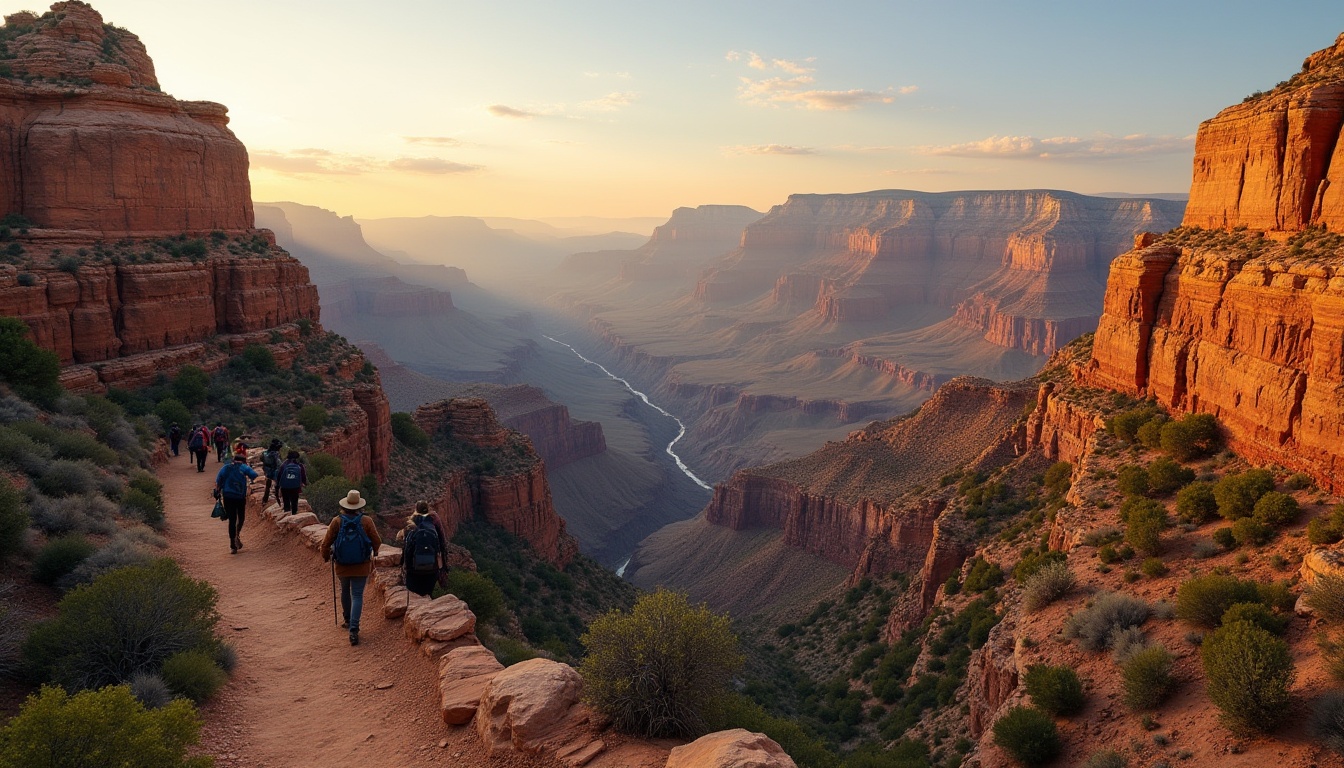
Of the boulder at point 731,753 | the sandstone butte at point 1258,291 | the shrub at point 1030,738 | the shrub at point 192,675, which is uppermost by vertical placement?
the sandstone butte at point 1258,291

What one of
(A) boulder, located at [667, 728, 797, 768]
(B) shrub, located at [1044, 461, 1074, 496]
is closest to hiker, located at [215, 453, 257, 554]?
(A) boulder, located at [667, 728, 797, 768]

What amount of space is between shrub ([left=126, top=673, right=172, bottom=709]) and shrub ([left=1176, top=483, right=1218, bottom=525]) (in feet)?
84.7

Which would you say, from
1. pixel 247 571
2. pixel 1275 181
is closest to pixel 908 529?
pixel 1275 181

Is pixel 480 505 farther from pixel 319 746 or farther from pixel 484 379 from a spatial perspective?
pixel 484 379

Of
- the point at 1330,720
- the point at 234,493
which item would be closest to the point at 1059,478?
the point at 1330,720

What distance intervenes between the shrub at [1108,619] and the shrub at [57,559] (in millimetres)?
22430

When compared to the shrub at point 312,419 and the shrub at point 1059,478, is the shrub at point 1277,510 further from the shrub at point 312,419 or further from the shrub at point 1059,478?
the shrub at point 312,419

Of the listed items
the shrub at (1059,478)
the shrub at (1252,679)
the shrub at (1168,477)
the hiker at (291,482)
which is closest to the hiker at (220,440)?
the hiker at (291,482)

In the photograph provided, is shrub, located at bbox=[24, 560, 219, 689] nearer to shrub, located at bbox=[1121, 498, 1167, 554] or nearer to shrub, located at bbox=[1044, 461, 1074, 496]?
shrub, located at bbox=[1121, 498, 1167, 554]

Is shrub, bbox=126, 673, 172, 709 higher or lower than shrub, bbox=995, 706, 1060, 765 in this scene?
higher

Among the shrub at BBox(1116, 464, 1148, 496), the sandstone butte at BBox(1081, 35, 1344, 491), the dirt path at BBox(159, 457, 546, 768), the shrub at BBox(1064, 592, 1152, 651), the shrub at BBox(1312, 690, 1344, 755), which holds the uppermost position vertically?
the sandstone butte at BBox(1081, 35, 1344, 491)

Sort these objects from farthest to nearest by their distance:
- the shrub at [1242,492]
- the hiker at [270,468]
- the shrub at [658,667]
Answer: the hiker at [270,468], the shrub at [1242,492], the shrub at [658,667]

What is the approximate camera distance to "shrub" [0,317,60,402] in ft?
80.8

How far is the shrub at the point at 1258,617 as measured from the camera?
50.6ft
